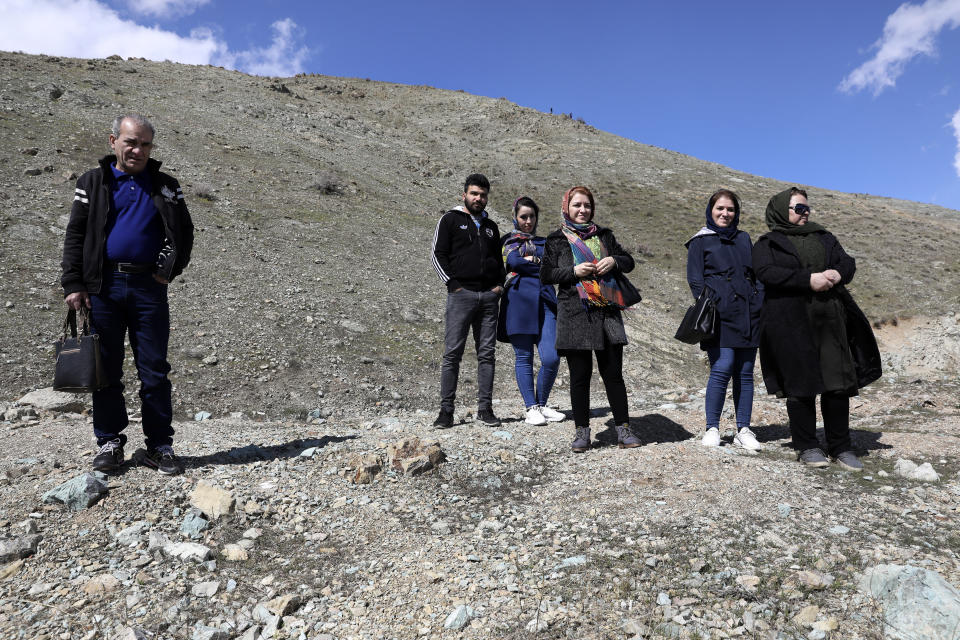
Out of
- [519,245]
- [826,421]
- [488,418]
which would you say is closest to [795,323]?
[826,421]

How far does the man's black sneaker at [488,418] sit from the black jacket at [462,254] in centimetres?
125

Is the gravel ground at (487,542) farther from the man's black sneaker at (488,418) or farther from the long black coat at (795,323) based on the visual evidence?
the man's black sneaker at (488,418)

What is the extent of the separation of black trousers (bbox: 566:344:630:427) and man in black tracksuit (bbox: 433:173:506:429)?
117cm

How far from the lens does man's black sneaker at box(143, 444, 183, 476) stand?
3.92 m

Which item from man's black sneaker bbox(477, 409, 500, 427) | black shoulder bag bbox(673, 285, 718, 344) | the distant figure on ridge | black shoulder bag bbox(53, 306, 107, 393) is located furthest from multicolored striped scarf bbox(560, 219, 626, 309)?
black shoulder bag bbox(53, 306, 107, 393)

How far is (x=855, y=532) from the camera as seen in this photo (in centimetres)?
306

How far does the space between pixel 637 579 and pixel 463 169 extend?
94.4 feet

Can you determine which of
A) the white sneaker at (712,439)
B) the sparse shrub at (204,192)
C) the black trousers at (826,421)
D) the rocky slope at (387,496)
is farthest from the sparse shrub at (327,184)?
the black trousers at (826,421)

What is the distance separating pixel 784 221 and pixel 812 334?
892mm

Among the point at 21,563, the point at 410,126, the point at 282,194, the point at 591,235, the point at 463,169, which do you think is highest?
the point at 410,126

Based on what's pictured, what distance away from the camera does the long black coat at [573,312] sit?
4.49 meters

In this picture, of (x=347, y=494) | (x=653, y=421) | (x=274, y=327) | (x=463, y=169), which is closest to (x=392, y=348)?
(x=274, y=327)

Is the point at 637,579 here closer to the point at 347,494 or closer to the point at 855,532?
the point at 855,532

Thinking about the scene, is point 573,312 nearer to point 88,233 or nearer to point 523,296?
point 523,296
